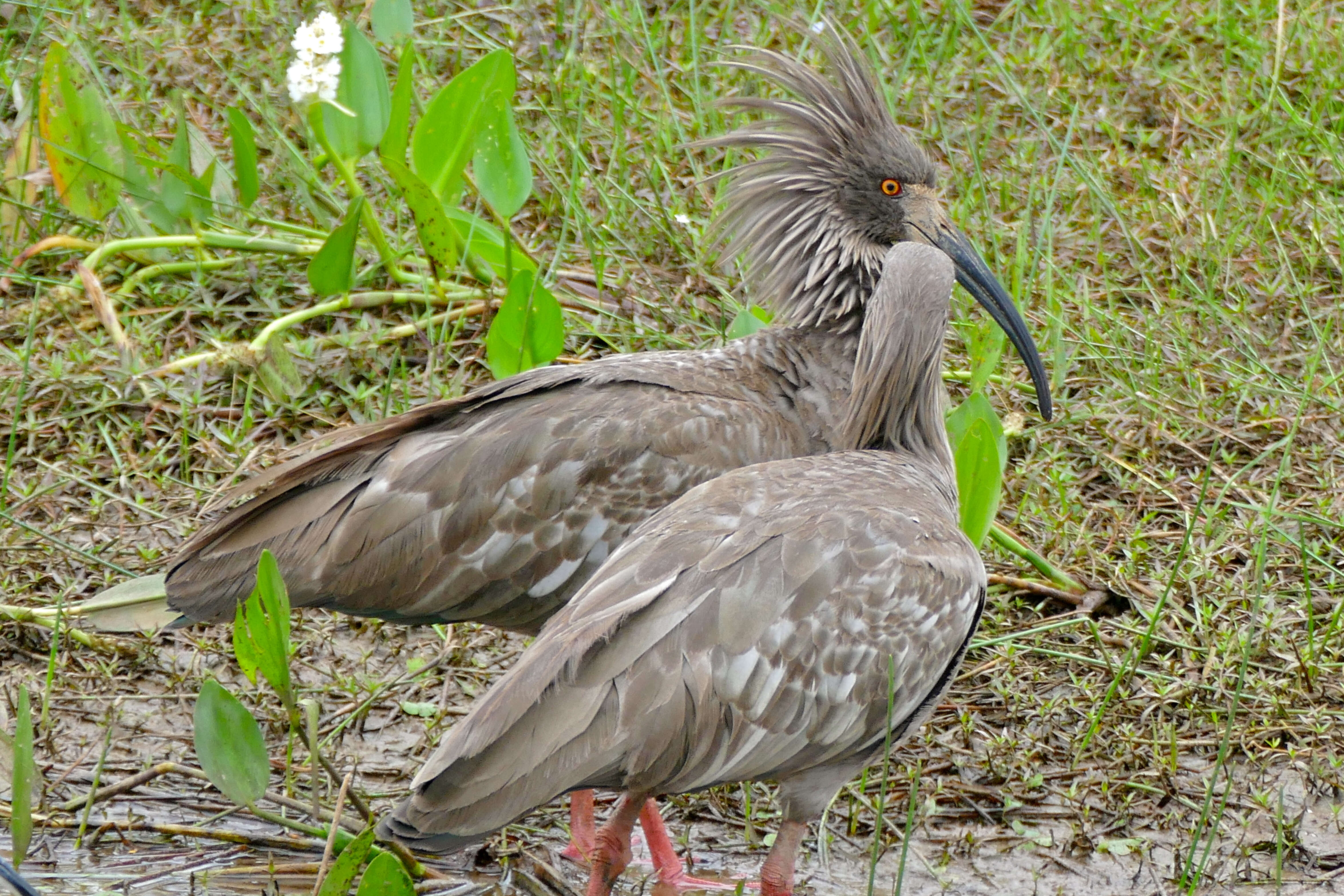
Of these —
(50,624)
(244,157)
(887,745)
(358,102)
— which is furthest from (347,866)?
(244,157)

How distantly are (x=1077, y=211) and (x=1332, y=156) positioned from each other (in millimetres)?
913

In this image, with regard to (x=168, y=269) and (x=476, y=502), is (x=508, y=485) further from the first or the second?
(x=168, y=269)

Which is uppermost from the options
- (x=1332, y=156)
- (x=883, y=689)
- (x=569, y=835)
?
(x=1332, y=156)

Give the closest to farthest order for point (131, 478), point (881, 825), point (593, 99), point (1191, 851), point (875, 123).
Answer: point (1191, 851)
point (881, 825)
point (875, 123)
point (131, 478)
point (593, 99)

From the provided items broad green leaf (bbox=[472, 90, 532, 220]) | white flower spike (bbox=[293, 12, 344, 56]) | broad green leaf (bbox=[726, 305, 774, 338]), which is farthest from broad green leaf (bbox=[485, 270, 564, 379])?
white flower spike (bbox=[293, 12, 344, 56])

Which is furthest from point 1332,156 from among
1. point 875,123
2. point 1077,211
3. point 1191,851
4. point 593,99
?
point 1191,851

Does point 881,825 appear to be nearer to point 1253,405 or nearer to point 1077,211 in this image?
point 1253,405

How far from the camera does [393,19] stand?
564cm

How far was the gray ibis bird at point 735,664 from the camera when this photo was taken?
3.14 metres

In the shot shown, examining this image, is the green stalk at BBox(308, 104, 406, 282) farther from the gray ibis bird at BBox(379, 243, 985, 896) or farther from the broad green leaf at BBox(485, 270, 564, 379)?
the gray ibis bird at BBox(379, 243, 985, 896)

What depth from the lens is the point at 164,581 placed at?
13.5 feet

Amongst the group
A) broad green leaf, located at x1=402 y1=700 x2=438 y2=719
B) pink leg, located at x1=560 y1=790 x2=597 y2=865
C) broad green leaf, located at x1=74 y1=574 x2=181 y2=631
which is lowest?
pink leg, located at x1=560 y1=790 x2=597 y2=865

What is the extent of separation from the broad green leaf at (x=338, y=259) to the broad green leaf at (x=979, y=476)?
202cm

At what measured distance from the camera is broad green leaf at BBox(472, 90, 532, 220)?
5.17 meters
